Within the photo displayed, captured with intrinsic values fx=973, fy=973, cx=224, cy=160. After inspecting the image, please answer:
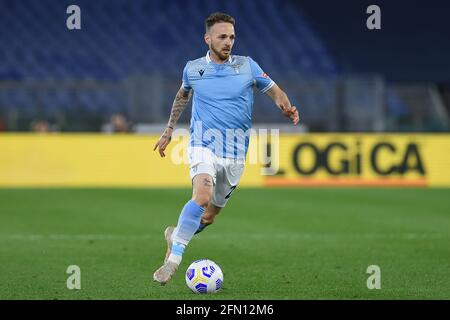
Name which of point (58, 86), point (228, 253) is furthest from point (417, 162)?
point (228, 253)

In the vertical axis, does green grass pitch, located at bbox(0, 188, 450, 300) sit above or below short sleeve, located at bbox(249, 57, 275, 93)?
below

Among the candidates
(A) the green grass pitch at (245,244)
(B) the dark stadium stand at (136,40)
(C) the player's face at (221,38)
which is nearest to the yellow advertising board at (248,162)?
(A) the green grass pitch at (245,244)

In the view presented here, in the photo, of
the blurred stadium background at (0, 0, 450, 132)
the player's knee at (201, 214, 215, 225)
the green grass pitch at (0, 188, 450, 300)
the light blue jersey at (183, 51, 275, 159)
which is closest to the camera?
the green grass pitch at (0, 188, 450, 300)

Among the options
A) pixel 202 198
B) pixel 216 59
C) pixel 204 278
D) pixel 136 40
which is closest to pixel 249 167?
pixel 136 40

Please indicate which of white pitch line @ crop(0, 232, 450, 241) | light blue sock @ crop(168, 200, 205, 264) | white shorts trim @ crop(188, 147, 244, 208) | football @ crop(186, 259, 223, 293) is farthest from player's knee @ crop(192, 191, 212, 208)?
white pitch line @ crop(0, 232, 450, 241)

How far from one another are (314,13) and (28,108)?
876 centimetres

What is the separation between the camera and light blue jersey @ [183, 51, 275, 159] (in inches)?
296

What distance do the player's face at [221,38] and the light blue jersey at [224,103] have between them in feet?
0.49

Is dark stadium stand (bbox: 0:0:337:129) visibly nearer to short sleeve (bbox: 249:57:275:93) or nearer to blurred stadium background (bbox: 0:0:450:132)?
blurred stadium background (bbox: 0:0:450:132)

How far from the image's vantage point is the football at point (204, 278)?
22.8 feet

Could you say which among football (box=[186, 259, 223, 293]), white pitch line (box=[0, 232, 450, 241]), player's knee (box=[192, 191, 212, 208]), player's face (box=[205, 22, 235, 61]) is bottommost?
white pitch line (box=[0, 232, 450, 241])

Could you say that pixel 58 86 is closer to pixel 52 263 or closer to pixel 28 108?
pixel 28 108

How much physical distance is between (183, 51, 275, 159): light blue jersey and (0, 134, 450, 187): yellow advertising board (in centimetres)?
1232

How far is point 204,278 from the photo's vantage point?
695 cm
